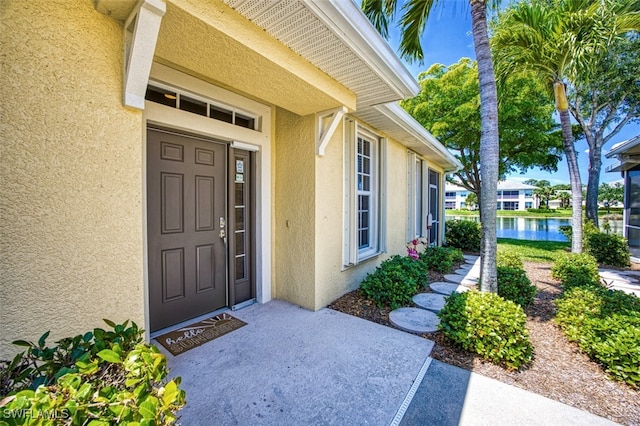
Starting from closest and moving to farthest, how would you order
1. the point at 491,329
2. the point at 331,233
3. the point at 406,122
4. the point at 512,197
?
the point at 491,329
the point at 331,233
the point at 406,122
the point at 512,197

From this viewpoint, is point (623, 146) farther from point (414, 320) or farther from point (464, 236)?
point (414, 320)

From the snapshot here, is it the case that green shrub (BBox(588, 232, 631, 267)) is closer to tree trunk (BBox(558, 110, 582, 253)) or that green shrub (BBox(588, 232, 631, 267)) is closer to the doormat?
tree trunk (BBox(558, 110, 582, 253))

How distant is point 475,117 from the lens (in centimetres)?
1020

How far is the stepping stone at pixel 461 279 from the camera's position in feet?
17.8

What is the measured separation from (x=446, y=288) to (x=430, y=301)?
0.93 metres

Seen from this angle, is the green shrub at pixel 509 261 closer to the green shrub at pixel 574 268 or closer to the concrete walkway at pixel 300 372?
the green shrub at pixel 574 268

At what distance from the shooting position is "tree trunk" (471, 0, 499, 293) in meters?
3.19

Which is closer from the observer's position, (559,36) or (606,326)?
(606,326)

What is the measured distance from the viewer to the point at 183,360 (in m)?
2.58

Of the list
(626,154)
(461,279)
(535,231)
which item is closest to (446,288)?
A: (461,279)

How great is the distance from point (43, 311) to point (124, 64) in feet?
5.68

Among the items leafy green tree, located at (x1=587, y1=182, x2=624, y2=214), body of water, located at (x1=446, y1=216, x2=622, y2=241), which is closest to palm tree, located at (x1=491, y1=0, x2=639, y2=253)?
body of water, located at (x1=446, y1=216, x2=622, y2=241)

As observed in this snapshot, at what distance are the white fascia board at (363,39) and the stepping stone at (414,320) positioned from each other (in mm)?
2988

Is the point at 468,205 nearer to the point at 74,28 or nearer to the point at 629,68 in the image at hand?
the point at 629,68
